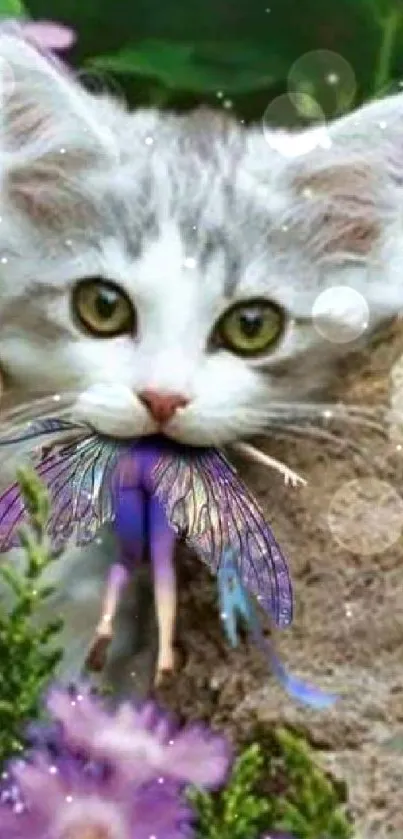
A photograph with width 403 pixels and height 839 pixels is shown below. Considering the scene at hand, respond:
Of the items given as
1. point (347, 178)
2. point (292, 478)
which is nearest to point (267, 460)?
point (292, 478)

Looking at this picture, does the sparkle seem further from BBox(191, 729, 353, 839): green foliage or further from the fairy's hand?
BBox(191, 729, 353, 839): green foliage

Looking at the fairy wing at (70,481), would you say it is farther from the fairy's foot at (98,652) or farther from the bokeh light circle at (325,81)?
the bokeh light circle at (325,81)

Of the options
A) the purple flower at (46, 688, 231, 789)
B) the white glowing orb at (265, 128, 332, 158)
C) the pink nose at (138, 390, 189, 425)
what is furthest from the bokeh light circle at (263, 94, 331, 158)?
the purple flower at (46, 688, 231, 789)

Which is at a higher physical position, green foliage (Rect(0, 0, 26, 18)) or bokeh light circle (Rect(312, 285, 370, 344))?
green foliage (Rect(0, 0, 26, 18))

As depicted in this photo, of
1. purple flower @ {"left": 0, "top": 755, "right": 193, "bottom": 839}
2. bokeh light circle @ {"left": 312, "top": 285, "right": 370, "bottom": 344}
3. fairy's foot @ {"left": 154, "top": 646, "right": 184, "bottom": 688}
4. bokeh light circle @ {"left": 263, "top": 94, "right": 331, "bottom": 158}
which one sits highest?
bokeh light circle @ {"left": 263, "top": 94, "right": 331, "bottom": 158}

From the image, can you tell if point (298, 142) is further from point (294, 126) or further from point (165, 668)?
point (165, 668)

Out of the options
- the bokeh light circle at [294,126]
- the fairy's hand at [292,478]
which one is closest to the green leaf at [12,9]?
the bokeh light circle at [294,126]
